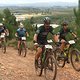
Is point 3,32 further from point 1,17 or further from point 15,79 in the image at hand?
point 1,17

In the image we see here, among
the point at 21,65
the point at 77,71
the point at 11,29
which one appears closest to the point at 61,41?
the point at 77,71

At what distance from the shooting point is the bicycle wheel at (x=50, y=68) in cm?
939

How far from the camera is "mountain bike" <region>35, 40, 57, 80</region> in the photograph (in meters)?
9.46

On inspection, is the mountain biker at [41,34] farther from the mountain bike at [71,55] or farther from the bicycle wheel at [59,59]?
the bicycle wheel at [59,59]

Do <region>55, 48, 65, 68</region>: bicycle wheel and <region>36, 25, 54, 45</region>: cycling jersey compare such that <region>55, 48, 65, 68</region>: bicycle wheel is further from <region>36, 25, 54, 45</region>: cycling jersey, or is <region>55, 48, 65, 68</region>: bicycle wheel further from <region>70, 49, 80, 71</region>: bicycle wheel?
<region>36, 25, 54, 45</region>: cycling jersey

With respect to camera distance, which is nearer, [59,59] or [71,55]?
[71,55]

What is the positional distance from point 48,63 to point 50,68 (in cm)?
20

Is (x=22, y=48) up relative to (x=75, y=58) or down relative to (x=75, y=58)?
down

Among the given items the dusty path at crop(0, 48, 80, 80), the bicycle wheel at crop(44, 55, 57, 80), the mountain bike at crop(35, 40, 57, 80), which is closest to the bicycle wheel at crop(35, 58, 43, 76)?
the mountain bike at crop(35, 40, 57, 80)

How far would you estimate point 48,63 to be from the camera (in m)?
9.81

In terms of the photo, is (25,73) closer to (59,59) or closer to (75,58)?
(59,59)

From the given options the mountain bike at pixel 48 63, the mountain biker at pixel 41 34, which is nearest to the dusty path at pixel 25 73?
the mountain bike at pixel 48 63

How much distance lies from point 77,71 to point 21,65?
2544 mm

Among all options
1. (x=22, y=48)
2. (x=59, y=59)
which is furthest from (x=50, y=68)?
(x=22, y=48)
